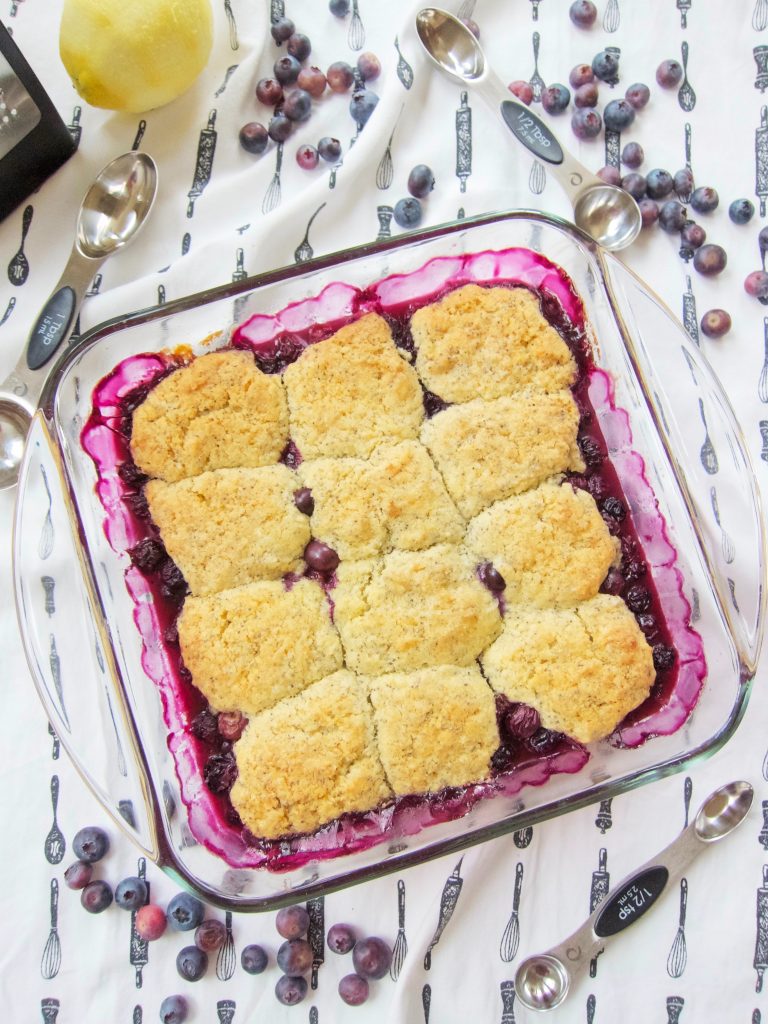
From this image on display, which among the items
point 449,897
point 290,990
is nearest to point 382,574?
point 449,897

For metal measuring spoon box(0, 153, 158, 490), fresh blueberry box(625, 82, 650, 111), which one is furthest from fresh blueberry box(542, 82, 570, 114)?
metal measuring spoon box(0, 153, 158, 490)

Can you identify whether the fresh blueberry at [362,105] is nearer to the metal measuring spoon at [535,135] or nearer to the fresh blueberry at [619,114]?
the metal measuring spoon at [535,135]

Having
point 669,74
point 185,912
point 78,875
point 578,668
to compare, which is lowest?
point 185,912

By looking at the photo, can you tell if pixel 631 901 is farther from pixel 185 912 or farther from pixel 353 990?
pixel 185 912

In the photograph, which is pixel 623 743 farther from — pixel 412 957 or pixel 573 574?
pixel 412 957

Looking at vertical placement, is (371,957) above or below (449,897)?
below

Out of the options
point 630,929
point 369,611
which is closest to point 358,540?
point 369,611

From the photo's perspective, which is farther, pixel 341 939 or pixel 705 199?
pixel 705 199
